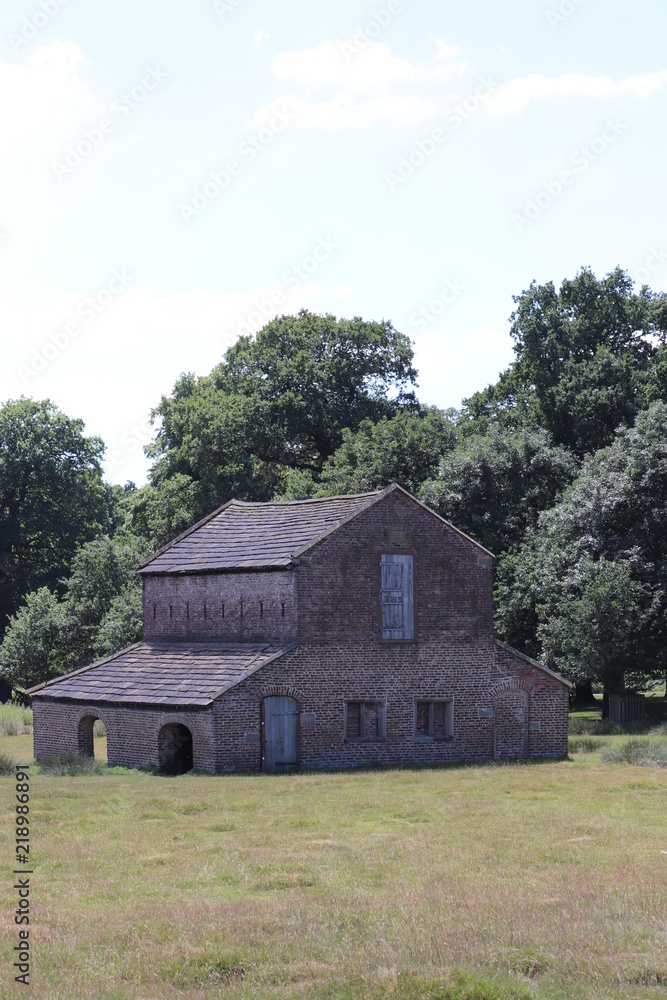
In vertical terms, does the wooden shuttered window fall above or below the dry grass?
above

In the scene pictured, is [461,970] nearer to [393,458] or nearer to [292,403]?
[393,458]

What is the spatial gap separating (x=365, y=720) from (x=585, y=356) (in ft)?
99.3

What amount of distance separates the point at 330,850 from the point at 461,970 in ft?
24.8

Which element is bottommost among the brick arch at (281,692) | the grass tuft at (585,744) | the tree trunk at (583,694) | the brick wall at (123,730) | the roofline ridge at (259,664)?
the tree trunk at (583,694)

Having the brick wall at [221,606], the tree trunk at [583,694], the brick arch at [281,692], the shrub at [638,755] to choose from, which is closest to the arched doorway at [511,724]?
the shrub at [638,755]

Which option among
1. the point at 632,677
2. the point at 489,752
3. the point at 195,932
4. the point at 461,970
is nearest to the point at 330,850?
the point at 195,932

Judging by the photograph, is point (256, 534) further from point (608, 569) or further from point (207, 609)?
point (608, 569)

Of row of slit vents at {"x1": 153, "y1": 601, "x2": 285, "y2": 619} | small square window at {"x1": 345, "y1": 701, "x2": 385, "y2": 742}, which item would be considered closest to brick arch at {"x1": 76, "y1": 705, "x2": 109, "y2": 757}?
row of slit vents at {"x1": 153, "y1": 601, "x2": 285, "y2": 619}

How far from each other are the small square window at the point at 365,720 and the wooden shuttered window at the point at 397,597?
1987 mm

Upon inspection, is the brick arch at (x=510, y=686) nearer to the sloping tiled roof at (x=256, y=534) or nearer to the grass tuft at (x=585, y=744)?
the grass tuft at (x=585, y=744)

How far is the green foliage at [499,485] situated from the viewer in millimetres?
50625

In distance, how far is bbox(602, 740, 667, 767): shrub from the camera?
109 ft

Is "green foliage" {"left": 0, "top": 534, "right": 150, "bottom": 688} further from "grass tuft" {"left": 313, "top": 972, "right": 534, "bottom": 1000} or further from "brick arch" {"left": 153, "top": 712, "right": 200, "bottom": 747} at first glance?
"grass tuft" {"left": 313, "top": 972, "right": 534, "bottom": 1000}

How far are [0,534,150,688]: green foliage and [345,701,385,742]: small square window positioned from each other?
2304 cm
